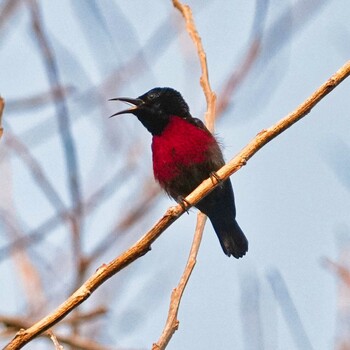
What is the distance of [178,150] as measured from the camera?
4.84m

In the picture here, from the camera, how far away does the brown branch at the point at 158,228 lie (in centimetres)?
228

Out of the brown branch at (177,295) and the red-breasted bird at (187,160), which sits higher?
the red-breasted bird at (187,160)

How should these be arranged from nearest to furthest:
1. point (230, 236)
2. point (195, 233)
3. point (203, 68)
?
point (195, 233) < point (203, 68) < point (230, 236)

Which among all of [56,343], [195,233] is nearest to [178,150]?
[195,233]

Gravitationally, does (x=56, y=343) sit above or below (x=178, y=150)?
below

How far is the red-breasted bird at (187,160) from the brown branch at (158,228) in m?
1.68

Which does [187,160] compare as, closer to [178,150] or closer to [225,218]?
[178,150]

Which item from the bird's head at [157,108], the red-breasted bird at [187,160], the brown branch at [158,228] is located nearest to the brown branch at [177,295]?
the brown branch at [158,228]

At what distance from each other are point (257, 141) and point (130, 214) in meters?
1.23

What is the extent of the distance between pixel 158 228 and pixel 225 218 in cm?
254

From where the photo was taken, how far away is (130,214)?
387 cm

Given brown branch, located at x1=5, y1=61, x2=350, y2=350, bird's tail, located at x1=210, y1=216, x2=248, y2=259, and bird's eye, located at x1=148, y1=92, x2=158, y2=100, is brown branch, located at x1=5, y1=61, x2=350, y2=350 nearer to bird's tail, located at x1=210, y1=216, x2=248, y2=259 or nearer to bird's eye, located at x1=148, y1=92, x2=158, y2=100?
bird's tail, located at x1=210, y1=216, x2=248, y2=259

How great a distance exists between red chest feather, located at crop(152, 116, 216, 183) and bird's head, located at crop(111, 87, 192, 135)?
199 mm

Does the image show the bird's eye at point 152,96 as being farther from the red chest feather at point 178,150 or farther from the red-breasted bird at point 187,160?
the red chest feather at point 178,150
